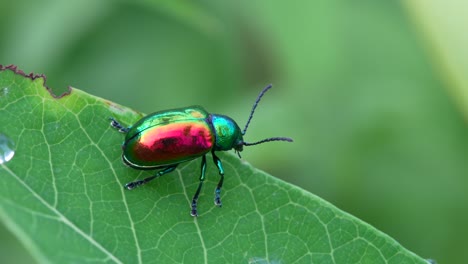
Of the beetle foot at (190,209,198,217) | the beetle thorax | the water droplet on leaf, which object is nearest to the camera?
the water droplet on leaf

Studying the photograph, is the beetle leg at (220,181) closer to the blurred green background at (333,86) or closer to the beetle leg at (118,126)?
the beetle leg at (118,126)

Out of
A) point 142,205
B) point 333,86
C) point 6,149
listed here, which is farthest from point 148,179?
point 333,86

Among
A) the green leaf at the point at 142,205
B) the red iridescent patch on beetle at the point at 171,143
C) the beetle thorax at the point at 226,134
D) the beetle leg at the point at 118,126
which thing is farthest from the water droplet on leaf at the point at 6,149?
the beetle thorax at the point at 226,134

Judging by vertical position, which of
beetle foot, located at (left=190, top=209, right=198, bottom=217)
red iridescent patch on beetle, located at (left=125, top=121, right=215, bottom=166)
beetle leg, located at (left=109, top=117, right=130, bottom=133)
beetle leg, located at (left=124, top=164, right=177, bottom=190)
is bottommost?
beetle foot, located at (left=190, top=209, right=198, bottom=217)

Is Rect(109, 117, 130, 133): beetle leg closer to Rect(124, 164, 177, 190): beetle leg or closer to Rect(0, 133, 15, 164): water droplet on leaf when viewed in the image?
Rect(124, 164, 177, 190): beetle leg

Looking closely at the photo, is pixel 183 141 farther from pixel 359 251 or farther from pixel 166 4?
pixel 166 4

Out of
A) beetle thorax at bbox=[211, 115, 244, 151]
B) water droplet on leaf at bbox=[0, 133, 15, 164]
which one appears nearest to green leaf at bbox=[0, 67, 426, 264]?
water droplet on leaf at bbox=[0, 133, 15, 164]

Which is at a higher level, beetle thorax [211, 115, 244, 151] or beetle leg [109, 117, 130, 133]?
beetle leg [109, 117, 130, 133]
